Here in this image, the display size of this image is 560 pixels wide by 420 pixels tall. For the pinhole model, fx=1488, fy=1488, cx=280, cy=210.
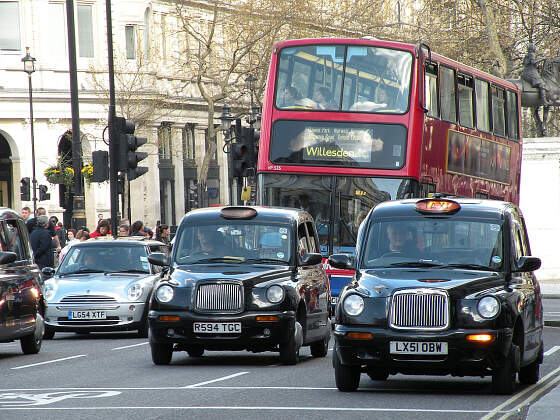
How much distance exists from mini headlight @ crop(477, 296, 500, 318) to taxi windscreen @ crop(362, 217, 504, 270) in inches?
26.0

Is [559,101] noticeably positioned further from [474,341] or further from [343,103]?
[474,341]

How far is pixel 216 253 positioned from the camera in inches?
661

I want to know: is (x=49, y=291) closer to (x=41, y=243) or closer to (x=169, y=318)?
(x=41, y=243)

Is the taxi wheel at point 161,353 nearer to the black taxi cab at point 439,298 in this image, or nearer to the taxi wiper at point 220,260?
the taxi wiper at point 220,260

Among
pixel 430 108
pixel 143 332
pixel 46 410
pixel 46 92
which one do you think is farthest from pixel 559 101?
pixel 46 92

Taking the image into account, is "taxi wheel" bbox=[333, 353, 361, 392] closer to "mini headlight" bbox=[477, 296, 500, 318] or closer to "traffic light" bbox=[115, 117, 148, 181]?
"mini headlight" bbox=[477, 296, 500, 318]

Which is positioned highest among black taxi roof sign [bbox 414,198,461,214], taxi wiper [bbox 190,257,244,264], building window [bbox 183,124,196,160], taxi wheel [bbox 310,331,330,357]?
black taxi roof sign [bbox 414,198,461,214]

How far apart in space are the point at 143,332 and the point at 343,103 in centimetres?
472

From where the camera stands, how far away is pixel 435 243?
13.2 meters

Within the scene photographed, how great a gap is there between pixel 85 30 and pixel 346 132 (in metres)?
52.3

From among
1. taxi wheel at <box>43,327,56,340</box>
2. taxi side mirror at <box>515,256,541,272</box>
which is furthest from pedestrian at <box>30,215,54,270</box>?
taxi side mirror at <box>515,256,541,272</box>

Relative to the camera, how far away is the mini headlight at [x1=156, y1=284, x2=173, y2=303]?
52.7 ft

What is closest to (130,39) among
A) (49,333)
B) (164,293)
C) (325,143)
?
(325,143)

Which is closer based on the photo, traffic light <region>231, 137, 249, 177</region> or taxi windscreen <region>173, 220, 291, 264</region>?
taxi windscreen <region>173, 220, 291, 264</region>
